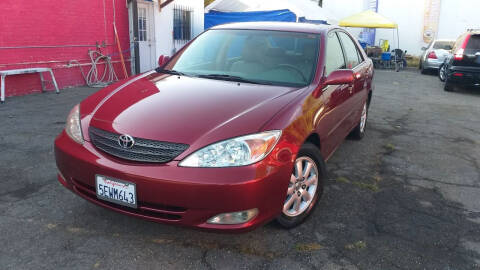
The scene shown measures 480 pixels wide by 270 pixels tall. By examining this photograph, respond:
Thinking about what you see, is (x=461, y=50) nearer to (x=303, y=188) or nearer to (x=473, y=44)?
(x=473, y=44)

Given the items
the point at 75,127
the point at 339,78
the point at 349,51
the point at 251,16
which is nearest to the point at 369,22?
the point at 251,16

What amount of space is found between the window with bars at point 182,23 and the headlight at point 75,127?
32.9 ft

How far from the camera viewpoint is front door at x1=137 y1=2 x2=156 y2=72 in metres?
11.2

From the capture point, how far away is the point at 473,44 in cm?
965

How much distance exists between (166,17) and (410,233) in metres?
10.5

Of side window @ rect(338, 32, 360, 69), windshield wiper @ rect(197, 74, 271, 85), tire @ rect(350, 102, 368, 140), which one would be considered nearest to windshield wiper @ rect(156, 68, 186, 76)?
windshield wiper @ rect(197, 74, 271, 85)

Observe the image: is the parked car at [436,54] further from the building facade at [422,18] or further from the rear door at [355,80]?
the rear door at [355,80]

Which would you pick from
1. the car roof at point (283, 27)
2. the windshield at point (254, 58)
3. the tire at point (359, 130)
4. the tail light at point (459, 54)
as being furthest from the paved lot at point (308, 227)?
the tail light at point (459, 54)

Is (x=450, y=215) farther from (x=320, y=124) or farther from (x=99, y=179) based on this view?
(x=99, y=179)

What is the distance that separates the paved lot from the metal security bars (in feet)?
26.6

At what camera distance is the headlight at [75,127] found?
9.05 ft

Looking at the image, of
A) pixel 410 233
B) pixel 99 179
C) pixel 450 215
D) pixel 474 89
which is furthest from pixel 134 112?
pixel 474 89

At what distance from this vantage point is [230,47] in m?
3.83

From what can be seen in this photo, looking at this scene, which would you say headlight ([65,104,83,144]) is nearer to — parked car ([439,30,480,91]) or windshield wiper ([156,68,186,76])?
windshield wiper ([156,68,186,76])
